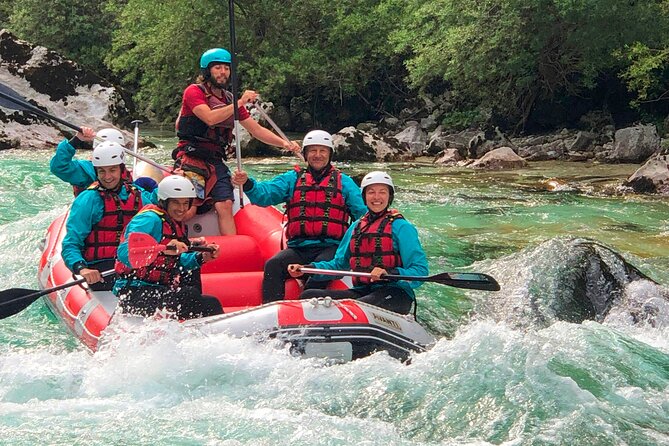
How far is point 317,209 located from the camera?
17.0ft

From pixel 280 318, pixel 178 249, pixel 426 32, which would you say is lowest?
pixel 280 318

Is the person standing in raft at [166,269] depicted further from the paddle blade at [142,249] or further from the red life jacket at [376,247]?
the red life jacket at [376,247]

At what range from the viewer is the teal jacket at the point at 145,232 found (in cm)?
445

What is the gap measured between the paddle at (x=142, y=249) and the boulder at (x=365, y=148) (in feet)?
33.9

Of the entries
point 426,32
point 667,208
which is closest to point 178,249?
point 667,208

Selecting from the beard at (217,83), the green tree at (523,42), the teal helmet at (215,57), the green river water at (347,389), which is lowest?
the green river water at (347,389)

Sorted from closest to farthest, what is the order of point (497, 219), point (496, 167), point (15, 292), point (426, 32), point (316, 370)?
point (316, 370) → point (15, 292) → point (497, 219) → point (496, 167) → point (426, 32)

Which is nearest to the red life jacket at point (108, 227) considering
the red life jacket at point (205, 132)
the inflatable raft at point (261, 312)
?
the inflatable raft at point (261, 312)

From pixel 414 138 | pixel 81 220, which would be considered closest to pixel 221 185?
pixel 81 220

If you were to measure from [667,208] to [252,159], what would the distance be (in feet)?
24.6

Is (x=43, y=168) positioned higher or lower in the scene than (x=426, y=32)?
lower

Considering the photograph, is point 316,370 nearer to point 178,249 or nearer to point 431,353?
point 431,353

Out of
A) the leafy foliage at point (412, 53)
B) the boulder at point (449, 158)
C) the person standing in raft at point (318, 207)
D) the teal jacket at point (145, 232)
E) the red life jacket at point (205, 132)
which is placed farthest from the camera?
the leafy foliage at point (412, 53)

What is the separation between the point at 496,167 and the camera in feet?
46.6
